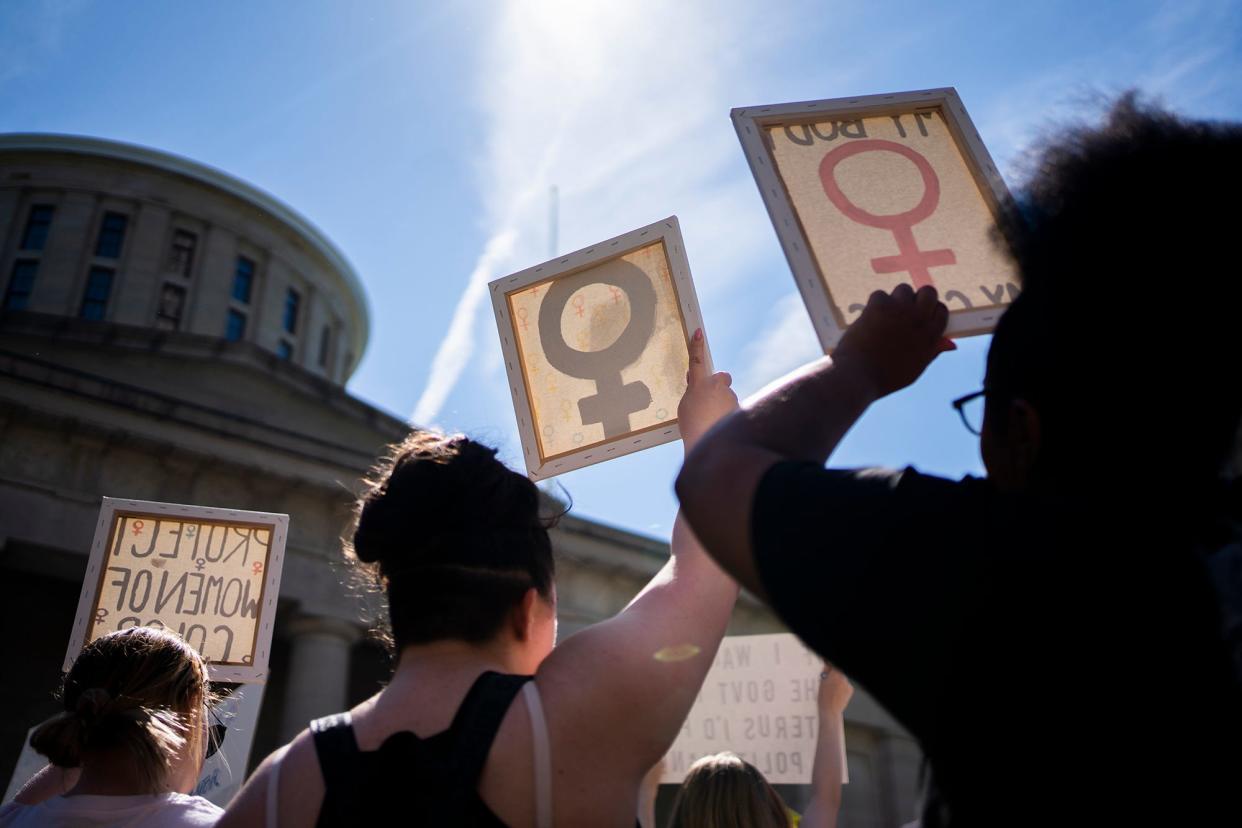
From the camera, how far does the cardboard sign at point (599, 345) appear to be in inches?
114

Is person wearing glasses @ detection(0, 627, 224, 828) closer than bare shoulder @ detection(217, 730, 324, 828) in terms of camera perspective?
No

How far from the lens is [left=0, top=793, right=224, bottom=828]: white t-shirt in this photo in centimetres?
234

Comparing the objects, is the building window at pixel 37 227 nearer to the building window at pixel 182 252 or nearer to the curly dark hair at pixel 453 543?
the building window at pixel 182 252

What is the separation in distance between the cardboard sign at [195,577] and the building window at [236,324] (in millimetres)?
33220

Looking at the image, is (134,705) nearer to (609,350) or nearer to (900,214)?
(609,350)

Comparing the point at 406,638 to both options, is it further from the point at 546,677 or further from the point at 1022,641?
the point at 1022,641

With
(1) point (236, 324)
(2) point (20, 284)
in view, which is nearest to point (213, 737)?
(1) point (236, 324)

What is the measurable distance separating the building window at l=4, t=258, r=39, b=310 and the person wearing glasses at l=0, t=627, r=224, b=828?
35.0 metres

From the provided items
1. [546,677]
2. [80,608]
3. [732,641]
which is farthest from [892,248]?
[732,641]

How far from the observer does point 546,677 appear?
5.38ft

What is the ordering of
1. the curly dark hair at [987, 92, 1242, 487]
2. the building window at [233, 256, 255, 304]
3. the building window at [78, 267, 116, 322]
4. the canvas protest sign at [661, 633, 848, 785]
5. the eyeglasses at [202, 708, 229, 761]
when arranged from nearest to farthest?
the curly dark hair at [987, 92, 1242, 487] < the eyeglasses at [202, 708, 229, 761] < the canvas protest sign at [661, 633, 848, 785] < the building window at [78, 267, 116, 322] < the building window at [233, 256, 255, 304]

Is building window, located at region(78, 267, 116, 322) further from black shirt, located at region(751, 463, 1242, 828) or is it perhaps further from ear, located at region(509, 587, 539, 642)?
black shirt, located at region(751, 463, 1242, 828)

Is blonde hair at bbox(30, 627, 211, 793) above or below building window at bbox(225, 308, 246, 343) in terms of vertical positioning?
below

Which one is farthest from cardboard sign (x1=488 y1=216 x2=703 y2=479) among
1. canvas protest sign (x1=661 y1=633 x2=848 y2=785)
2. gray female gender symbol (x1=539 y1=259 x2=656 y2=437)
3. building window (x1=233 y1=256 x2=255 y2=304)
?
building window (x1=233 y1=256 x2=255 y2=304)
